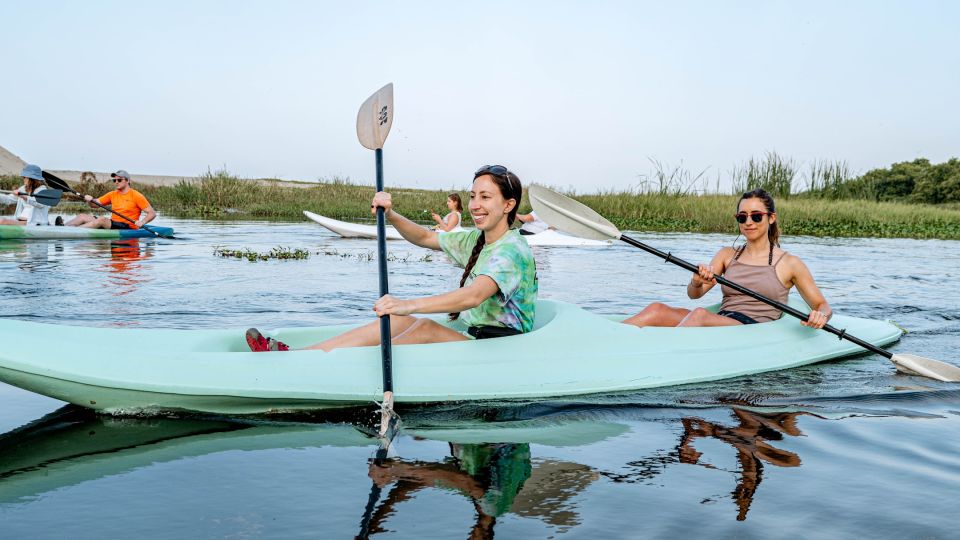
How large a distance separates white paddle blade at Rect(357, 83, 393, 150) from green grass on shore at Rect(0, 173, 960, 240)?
14491 millimetres

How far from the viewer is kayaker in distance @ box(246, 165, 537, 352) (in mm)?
3562

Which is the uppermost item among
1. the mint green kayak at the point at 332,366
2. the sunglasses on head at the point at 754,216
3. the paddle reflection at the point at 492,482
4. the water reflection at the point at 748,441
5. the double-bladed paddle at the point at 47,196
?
the double-bladed paddle at the point at 47,196

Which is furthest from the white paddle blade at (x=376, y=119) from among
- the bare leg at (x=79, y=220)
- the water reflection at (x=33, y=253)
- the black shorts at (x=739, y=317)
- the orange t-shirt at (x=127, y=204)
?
the bare leg at (x=79, y=220)

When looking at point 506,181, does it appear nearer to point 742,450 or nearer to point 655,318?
point 742,450

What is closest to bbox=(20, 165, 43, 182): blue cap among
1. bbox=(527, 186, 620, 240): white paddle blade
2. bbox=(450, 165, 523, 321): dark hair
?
bbox=(527, 186, 620, 240): white paddle blade

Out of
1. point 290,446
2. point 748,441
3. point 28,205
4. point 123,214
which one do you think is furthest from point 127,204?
point 748,441

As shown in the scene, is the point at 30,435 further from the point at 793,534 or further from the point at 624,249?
the point at 624,249

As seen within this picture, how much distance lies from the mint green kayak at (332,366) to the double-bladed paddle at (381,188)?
0.15 metres

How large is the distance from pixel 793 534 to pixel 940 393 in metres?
2.59

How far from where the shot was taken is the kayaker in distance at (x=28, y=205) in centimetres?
1242

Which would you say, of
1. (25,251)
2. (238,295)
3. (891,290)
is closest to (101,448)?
(238,295)

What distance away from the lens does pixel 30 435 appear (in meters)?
3.46

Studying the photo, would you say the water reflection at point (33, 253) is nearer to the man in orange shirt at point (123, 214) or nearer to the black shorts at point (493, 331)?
the man in orange shirt at point (123, 214)

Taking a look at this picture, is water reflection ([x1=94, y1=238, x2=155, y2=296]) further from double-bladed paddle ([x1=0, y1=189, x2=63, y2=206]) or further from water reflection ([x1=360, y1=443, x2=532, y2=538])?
water reflection ([x1=360, y1=443, x2=532, y2=538])
